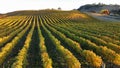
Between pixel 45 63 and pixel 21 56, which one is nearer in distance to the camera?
pixel 45 63

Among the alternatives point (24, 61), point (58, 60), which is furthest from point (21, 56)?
point (58, 60)

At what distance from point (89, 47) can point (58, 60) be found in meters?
5.62

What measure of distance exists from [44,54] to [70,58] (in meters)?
2.72

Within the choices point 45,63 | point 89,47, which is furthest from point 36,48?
point 45,63

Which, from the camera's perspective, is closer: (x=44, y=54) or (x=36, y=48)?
(x=44, y=54)

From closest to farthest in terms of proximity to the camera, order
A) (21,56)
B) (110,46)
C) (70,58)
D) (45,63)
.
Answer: (45,63), (70,58), (21,56), (110,46)

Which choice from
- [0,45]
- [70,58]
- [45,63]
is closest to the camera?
[45,63]

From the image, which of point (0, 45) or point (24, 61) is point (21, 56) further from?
point (0, 45)

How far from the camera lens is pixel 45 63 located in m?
19.0

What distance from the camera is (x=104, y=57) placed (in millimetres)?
22172

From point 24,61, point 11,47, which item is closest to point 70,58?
point 24,61

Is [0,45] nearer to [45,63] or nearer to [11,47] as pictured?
[11,47]

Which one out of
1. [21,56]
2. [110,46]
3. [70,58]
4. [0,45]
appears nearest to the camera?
[70,58]

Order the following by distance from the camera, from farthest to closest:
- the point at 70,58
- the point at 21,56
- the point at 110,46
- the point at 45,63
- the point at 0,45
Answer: the point at 0,45 → the point at 110,46 → the point at 21,56 → the point at 70,58 → the point at 45,63
